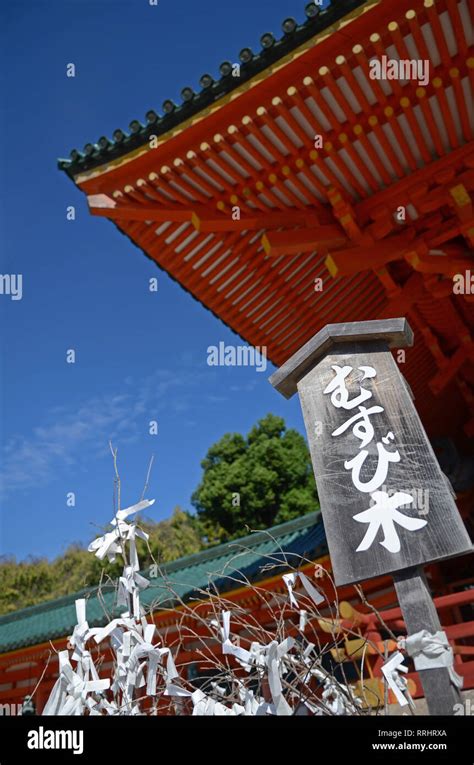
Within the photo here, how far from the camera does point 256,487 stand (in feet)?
68.8

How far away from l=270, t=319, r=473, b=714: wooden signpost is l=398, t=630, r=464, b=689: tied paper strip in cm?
2

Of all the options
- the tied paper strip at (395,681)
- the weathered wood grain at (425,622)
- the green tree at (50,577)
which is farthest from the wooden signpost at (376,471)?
the green tree at (50,577)

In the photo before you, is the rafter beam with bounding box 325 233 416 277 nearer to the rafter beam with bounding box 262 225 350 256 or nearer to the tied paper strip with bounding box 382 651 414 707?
the rafter beam with bounding box 262 225 350 256

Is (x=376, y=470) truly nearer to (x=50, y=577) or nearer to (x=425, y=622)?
(x=425, y=622)

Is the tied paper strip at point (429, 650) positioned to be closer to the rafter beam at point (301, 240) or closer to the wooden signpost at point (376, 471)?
the wooden signpost at point (376, 471)

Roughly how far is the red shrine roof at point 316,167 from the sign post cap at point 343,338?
1864 mm

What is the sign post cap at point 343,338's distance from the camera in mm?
2283

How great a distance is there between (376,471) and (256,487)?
1929cm

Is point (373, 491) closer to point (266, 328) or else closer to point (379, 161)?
point (379, 161)

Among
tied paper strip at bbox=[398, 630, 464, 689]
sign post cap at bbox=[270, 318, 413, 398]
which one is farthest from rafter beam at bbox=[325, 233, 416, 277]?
tied paper strip at bbox=[398, 630, 464, 689]
